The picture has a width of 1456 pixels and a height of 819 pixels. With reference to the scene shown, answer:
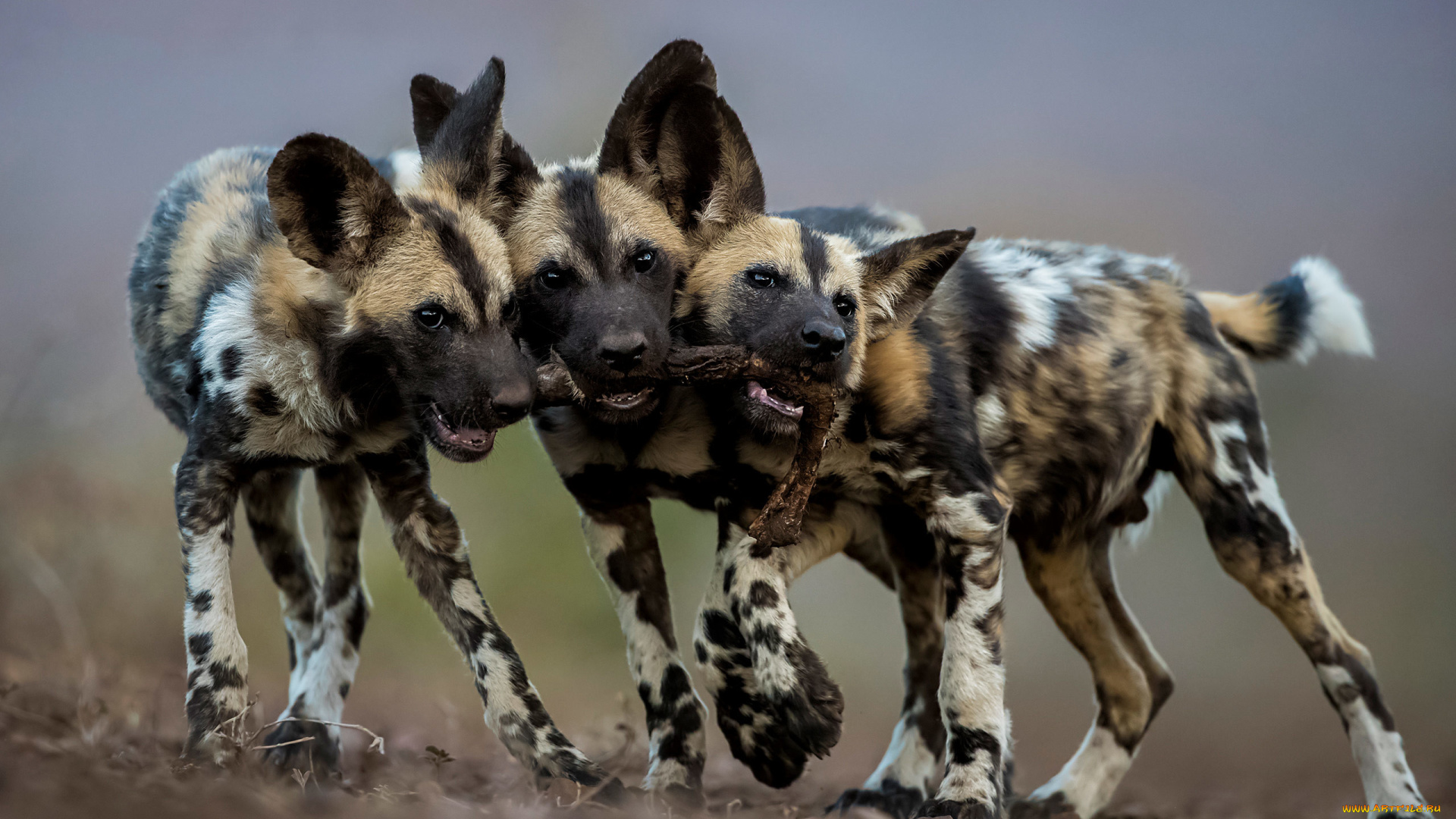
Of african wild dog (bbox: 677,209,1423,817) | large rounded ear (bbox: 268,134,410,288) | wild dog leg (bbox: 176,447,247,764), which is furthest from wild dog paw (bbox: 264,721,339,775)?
large rounded ear (bbox: 268,134,410,288)

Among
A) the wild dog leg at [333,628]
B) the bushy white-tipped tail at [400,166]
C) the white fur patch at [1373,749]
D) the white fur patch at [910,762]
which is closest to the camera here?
the wild dog leg at [333,628]

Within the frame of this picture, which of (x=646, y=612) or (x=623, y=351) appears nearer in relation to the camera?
(x=623, y=351)

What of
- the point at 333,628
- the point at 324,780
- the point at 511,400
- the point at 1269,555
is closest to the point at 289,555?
the point at 333,628

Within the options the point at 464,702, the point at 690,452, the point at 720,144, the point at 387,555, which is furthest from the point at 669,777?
the point at 387,555

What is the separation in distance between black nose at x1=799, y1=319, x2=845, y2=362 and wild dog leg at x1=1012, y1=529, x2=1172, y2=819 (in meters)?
2.09

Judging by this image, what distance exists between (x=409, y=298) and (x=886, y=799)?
293 centimetres

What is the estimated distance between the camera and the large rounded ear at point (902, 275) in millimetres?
4805

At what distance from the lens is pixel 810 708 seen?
4398 mm

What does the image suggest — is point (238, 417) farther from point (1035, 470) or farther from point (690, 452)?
point (1035, 470)

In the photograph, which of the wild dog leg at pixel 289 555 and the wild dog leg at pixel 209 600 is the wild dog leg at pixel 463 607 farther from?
the wild dog leg at pixel 289 555

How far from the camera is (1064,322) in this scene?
551cm

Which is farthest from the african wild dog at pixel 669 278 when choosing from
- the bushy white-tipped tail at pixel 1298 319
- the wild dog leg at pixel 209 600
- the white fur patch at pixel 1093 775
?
the bushy white-tipped tail at pixel 1298 319

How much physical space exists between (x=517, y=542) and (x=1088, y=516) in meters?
7.41

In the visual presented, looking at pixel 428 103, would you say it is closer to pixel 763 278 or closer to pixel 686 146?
pixel 686 146
